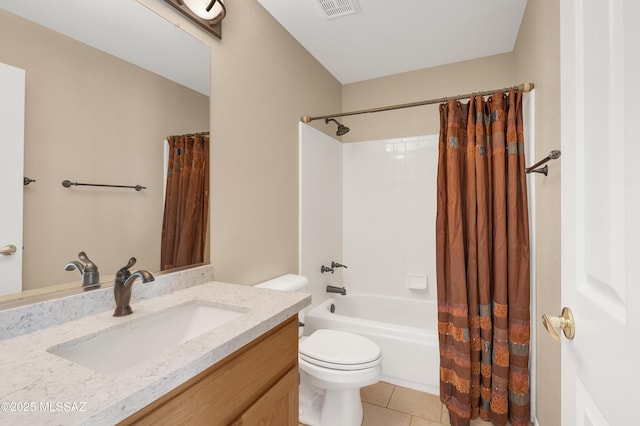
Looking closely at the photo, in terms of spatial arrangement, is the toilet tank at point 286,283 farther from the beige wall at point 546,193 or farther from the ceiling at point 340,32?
the beige wall at point 546,193

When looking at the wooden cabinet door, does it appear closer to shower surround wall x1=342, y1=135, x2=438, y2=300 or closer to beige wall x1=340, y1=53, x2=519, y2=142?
shower surround wall x1=342, y1=135, x2=438, y2=300

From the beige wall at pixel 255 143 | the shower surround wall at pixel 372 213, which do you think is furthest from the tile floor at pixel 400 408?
the beige wall at pixel 255 143

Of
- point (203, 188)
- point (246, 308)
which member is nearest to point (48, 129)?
point (203, 188)

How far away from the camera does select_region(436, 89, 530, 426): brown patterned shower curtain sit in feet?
5.57

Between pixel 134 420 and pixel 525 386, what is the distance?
1.97 m

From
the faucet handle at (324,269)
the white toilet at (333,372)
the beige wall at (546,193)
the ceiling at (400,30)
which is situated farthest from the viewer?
the faucet handle at (324,269)

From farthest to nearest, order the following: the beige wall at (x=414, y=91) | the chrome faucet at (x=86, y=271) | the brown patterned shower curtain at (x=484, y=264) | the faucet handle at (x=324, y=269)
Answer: the faucet handle at (x=324, y=269) < the beige wall at (x=414, y=91) < the brown patterned shower curtain at (x=484, y=264) < the chrome faucet at (x=86, y=271)

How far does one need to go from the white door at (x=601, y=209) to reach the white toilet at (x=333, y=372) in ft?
3.14

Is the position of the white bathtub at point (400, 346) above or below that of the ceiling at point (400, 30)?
below

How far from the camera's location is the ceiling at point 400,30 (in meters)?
1.82

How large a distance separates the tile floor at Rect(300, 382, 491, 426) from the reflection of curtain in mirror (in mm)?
1404

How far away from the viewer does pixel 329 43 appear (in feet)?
7.38

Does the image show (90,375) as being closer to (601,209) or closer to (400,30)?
(601,209)

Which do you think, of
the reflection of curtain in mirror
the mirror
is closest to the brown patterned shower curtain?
the reflection of curtain in mirror
